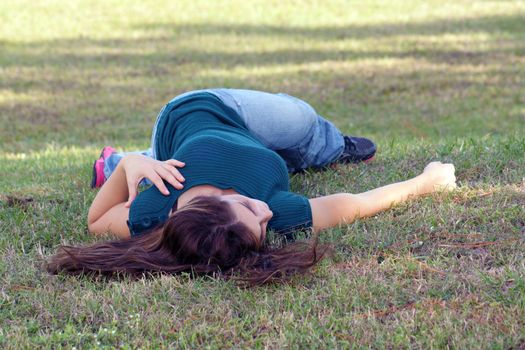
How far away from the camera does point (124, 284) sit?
3.87 metres

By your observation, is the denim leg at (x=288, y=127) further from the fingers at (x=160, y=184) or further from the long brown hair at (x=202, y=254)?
the long brown hair at (x=202, y=254)

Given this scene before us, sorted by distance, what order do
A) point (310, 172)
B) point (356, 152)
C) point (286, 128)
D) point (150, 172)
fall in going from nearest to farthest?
1. point (150, 172)
2. point (286, 128)
3. point (310, 172)
4. point (356, 152)

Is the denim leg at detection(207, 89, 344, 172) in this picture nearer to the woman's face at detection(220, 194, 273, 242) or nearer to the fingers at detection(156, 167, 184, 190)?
the fingers at detection(156, 167, 184, 190)

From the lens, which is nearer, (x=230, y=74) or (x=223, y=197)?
(x=223, y=197)

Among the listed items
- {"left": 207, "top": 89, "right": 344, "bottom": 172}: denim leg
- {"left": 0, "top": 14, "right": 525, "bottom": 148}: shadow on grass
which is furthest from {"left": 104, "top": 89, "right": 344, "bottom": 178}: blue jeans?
{"left": 0, "top": 14, "right": 525, "bottom": 148}: shadow on grass

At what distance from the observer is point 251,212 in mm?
4020

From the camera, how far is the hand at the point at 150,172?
4.28 meters

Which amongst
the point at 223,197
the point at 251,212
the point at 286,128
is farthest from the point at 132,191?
the point at 286,128

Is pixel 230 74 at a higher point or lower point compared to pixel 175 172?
lower

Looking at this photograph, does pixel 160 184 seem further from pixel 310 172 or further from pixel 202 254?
pixel 310 172

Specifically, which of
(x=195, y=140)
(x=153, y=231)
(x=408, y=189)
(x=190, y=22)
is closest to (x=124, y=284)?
(x=153, y=231)

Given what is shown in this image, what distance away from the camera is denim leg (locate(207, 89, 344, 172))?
514 cm

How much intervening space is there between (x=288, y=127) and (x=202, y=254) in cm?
155

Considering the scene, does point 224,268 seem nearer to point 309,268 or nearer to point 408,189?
point 309,268
